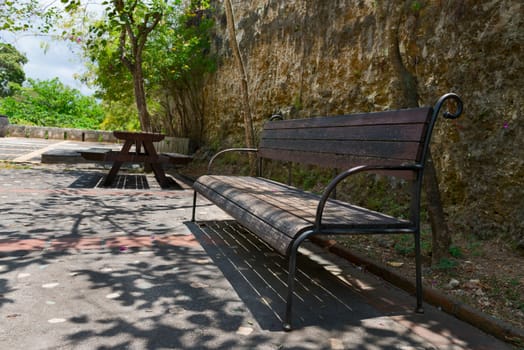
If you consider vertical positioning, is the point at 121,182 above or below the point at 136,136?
below

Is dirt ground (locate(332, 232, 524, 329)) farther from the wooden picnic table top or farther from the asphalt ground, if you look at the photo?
the wooden picnic table top

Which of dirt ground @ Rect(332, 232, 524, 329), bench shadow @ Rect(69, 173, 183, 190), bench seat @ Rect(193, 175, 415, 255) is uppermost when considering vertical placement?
bench seat @ Rect(193, 175, 415, 255)

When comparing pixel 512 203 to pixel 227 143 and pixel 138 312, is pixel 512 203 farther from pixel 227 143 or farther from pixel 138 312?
pixel 227 143

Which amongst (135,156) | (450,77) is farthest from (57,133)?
(450,77)

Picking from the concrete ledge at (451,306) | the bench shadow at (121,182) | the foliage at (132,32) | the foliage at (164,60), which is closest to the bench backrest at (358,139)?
the concrete ledge at (451,306)

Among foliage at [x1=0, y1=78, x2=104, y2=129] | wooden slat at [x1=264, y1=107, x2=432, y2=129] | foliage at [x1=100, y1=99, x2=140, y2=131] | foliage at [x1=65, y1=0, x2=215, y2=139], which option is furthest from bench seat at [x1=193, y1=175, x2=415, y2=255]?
foliage at [x1=0, y1=78, x2=104, y2=129]

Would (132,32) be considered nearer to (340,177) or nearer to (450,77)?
(450,77)

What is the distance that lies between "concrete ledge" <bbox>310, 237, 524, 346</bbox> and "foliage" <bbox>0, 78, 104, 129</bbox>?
3140 cm

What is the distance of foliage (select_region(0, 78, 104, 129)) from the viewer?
101ft

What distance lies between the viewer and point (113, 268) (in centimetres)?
310

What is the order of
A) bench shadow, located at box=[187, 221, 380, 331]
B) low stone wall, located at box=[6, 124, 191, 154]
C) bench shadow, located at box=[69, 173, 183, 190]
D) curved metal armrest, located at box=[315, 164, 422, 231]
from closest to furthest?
1. curved metal armrest, located at box=[315, 164, 422, 231]
2. bench shadow, located at box=[187, 221, 380, 331]
3. bench shadow, located at box=[69, 173, 183, 190]
4. low stone wall, located at box=[6, 124, 191, 154]

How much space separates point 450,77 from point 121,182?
6256 millimetres

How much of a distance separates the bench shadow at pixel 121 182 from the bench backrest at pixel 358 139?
12.5 feet

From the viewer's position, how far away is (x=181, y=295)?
2664 millimetres
